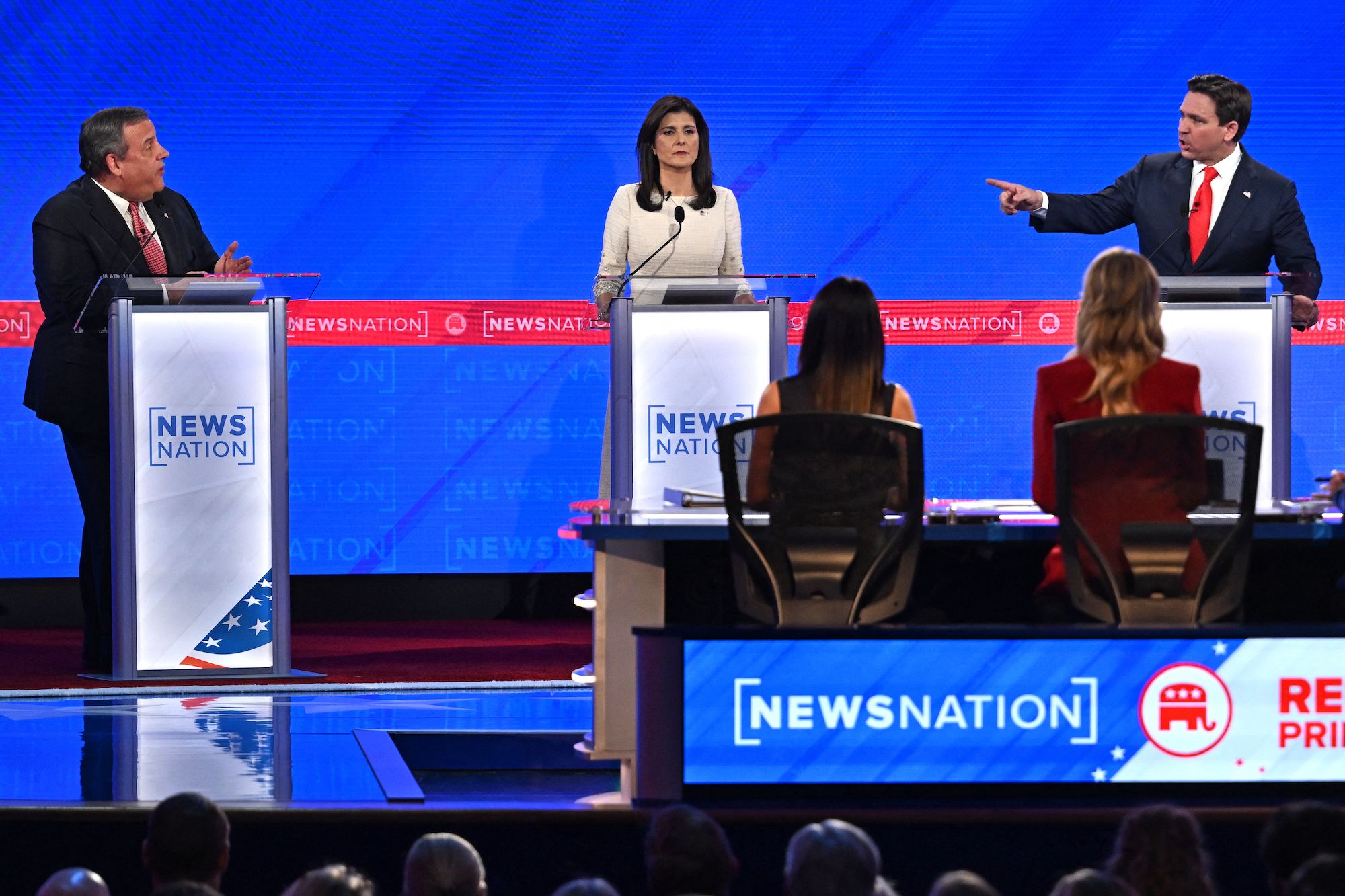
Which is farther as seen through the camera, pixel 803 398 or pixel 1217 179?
pixel 1217 179

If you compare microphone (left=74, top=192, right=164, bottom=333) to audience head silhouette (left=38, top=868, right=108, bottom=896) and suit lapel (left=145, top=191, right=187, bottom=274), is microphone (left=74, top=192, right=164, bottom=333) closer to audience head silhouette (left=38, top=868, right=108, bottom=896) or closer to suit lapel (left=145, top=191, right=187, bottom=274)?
suit lapel (left=145, top=191, right=187, bottom=274)

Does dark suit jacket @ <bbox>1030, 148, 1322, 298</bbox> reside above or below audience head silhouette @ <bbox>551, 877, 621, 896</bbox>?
above

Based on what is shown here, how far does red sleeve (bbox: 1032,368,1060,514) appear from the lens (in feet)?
10.7

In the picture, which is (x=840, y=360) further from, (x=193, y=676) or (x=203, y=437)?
(x=193, y=676)

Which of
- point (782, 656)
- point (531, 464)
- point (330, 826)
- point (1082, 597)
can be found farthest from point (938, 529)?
point (531, 464)

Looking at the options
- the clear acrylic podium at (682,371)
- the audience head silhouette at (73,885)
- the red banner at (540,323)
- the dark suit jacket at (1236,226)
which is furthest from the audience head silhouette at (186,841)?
the red banner at (540,323)

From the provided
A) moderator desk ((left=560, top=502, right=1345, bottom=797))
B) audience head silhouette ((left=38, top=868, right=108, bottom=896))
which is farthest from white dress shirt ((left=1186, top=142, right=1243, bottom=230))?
audience head silhouette ((left=38, top=868, right=108, bottom=896))

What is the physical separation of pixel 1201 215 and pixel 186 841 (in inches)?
152

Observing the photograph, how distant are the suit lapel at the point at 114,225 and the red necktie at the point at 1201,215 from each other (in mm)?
3260

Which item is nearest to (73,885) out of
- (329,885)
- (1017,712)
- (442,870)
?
(329,885)

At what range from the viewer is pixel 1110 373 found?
10.6 feet

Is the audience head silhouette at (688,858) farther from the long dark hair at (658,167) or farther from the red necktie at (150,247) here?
the red necktie at (150,247)

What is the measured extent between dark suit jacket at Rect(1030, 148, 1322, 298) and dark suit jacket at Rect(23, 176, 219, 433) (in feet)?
10.5

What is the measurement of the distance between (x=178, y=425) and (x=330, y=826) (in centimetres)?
232
